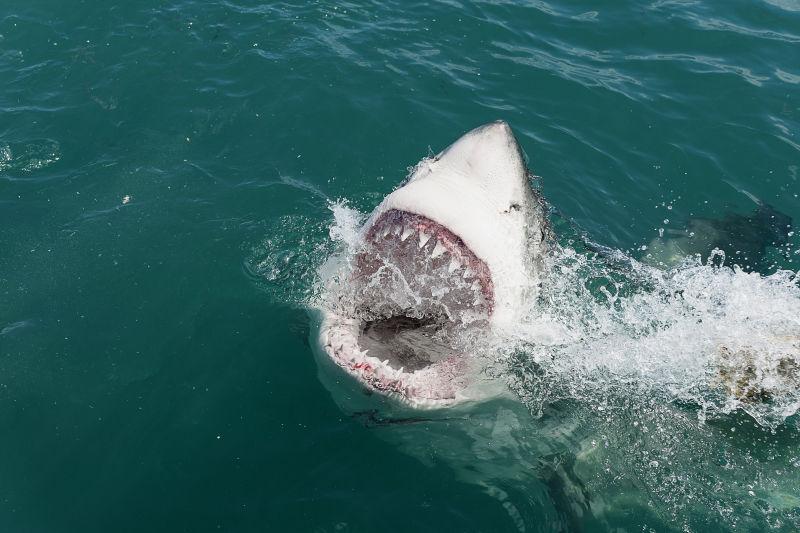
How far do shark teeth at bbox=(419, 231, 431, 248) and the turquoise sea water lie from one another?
0.98 metres

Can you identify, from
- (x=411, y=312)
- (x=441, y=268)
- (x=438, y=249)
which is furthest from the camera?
(x=411, y=312)

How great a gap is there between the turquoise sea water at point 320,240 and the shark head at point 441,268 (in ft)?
1.32

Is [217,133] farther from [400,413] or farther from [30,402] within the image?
[400,413]

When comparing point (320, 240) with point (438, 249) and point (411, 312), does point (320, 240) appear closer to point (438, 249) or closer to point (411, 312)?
point (411, 312)

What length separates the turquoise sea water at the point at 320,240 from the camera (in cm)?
468

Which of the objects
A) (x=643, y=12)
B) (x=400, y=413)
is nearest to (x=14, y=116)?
(x=400, y=413)

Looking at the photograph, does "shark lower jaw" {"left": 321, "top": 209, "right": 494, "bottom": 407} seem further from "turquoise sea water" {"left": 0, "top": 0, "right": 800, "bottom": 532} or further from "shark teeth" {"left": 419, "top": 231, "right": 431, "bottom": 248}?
"turquoise sea water" {"left": 0, "top": 0, "right": 800, "bottom": 532}

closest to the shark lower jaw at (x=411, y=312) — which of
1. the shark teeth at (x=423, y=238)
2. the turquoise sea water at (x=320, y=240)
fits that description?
the shark teeth at (x=423, y=238)

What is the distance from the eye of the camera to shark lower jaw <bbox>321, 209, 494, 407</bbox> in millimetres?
4156

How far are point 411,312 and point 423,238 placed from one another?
77 cm

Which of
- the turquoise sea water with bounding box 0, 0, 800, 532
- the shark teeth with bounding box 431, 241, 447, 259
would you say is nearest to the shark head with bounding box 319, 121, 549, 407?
the shark teeth with bounding box 431, 241, 447, 259

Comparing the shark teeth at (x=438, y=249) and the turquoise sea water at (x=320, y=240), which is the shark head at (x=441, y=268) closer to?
the shark teeth at (x=438, y=249)

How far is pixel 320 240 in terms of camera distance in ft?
21.7

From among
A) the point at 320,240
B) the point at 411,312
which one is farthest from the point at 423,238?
the point at 320,240
